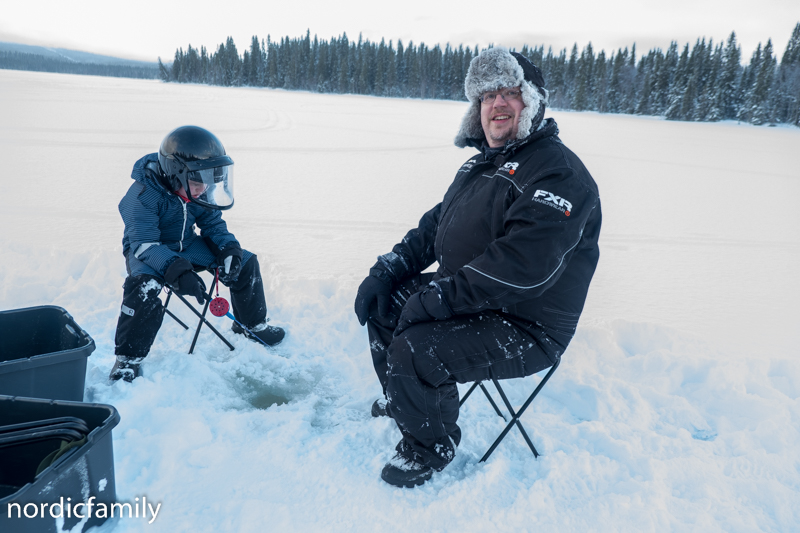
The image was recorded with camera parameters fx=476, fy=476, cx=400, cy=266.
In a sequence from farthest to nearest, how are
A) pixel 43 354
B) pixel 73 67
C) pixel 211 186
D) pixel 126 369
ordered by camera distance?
pixel 73 67
pixel 211 186
pixel 126 369
pixel 43 354

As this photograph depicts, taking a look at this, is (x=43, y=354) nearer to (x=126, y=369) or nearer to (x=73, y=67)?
(x=126, y=369)

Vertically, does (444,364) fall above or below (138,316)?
above

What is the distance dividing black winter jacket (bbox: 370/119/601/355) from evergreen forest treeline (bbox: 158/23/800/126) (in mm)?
31504

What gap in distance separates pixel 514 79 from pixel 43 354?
227cm

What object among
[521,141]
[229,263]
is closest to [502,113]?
[521,141]

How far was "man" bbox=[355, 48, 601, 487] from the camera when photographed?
169 centimetres

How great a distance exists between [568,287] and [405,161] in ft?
27.5

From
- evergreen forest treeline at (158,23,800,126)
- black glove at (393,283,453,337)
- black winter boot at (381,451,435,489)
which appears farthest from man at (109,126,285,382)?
evergreen forest treeline at (158,23,800,126)

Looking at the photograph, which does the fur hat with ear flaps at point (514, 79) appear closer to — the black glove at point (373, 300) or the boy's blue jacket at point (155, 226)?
the black glove at point (373, 300)

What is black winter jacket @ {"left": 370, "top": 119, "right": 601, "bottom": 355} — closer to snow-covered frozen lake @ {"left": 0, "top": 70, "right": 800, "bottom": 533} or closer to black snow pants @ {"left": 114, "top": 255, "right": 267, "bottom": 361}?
snow-covered frozen lake @ {"left": 0, "top": 70, "right": 800, "bottom": 533}

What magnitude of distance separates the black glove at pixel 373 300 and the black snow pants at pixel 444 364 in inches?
12.9

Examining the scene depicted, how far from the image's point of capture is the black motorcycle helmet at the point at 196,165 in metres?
2.59

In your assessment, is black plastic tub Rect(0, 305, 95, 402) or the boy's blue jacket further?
the boy's blue jacket

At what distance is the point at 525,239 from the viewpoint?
1666mm
